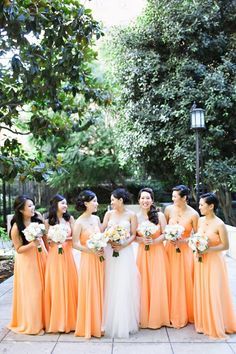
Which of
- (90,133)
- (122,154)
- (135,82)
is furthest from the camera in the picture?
Result: (90,133)

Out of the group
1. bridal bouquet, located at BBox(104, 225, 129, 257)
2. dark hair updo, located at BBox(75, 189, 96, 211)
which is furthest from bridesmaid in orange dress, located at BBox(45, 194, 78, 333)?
bridal bouquet, located at BBox(104, 225, 129, 257)

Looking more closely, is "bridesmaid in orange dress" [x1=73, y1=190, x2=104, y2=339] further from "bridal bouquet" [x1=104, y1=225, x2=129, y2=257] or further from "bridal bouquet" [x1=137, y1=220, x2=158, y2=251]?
"bridal bouquet" [x1=137, y1=220, x2=158, y2=251]

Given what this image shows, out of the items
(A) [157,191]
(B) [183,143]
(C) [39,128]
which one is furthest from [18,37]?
(A) [157,191]

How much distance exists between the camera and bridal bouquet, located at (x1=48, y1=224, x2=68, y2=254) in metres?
4.60

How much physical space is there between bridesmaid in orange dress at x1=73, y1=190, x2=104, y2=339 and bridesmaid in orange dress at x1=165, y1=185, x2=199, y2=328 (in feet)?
3.20

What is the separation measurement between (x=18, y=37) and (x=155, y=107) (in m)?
7.26

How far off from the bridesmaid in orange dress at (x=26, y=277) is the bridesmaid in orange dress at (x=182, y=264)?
1694mm

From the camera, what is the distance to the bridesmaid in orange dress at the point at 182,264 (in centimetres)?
497

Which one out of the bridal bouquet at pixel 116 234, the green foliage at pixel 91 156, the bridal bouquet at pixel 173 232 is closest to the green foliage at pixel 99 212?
the green foliage at pixel 91 156

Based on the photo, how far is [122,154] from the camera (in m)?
13.6

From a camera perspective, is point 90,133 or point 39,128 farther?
point 90,133

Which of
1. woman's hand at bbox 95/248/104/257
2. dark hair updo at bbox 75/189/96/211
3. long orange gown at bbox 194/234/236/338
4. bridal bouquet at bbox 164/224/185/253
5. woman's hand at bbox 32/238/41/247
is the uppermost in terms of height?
dark hair updo at bbox 75/189/96/211

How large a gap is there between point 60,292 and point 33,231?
88cm

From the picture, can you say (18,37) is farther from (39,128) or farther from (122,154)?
(122,154)
